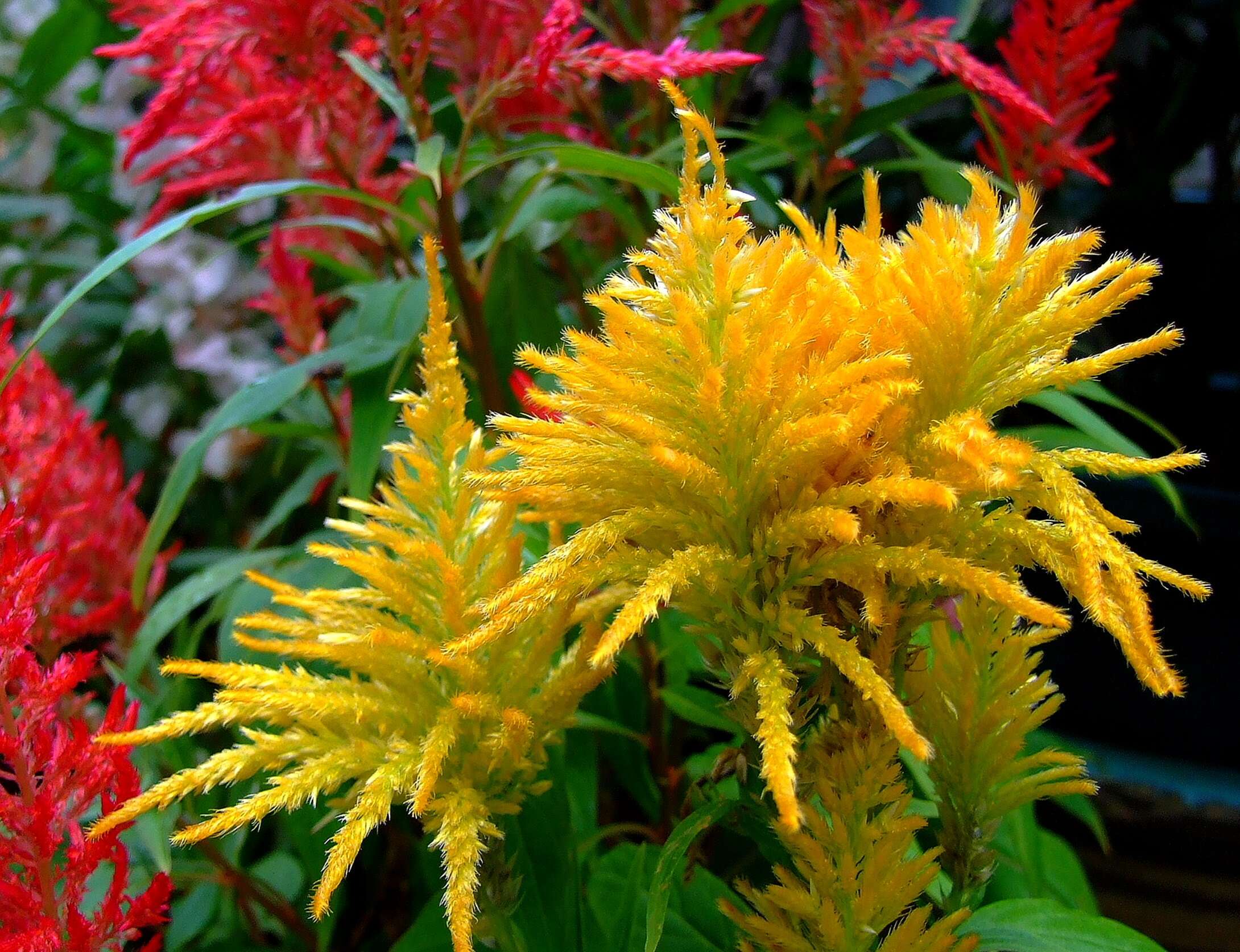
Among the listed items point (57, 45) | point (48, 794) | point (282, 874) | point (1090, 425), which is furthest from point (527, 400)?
point (57, 45)

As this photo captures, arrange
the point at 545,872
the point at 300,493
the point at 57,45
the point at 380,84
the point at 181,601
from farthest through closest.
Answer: the point at 57,45 < the point at 300,493 < the point at 181,601 < the point at 380,84 < the point at 545,872

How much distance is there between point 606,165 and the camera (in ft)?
1.57

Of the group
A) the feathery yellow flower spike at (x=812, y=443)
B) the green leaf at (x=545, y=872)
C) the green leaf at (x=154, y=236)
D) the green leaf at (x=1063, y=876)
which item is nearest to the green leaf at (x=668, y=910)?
the green leaf at (x=545, y=872)

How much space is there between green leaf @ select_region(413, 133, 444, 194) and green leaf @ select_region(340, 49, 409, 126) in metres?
0.04

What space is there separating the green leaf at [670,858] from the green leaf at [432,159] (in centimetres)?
33

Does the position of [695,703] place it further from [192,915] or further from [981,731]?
[192,915]

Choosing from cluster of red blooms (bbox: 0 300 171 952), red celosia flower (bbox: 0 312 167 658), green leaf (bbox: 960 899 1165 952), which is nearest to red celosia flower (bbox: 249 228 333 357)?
red celosia flower (bbox: 0 312 167 658)

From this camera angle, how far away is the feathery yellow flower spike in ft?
0.87

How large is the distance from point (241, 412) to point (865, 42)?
1.53ft

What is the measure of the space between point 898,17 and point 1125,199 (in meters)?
0.67

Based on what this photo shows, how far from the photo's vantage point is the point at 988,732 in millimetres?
333

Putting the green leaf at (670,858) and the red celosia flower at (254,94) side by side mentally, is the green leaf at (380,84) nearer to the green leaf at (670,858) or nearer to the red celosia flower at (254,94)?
the red celosia flower at (254,94)

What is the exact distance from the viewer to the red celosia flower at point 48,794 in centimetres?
32

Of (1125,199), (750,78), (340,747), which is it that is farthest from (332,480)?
(1125,199)
